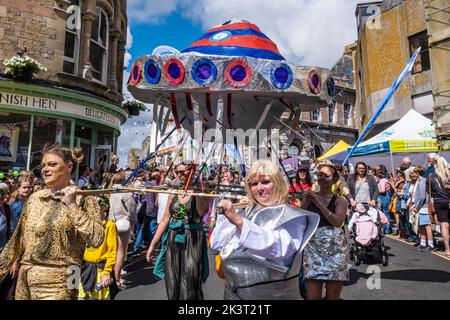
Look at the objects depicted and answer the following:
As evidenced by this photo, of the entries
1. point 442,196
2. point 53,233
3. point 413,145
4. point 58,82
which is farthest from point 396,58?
point 53,233

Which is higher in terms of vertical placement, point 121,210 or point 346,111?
point 346,111

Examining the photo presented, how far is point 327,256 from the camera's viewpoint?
321 cm

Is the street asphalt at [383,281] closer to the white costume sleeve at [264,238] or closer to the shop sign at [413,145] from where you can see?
the white costume sleeve at [264,238]

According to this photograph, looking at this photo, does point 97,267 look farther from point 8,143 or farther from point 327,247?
point 8,143

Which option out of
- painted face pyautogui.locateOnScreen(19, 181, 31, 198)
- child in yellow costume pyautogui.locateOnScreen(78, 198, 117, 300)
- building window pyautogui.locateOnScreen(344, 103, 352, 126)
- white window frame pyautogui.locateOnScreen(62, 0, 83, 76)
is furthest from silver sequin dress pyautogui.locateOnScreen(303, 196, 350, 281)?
building window pyautogui.locateOnScreen(344, 103, 352, 126)

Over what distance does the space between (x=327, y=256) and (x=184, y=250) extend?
1453mm

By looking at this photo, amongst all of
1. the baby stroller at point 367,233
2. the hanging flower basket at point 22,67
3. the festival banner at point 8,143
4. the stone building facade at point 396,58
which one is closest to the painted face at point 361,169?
the baby stroller at point 367,233

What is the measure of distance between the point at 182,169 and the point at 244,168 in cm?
85

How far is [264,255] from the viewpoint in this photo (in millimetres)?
1852

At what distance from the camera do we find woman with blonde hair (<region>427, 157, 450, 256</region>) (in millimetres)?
6926

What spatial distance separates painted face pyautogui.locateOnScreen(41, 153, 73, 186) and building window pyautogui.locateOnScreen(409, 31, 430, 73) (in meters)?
20.0

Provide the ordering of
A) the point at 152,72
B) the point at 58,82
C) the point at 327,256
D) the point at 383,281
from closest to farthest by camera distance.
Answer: the point at 327,256, the point at 152,72, the point at 383,281, the point at 58,82
